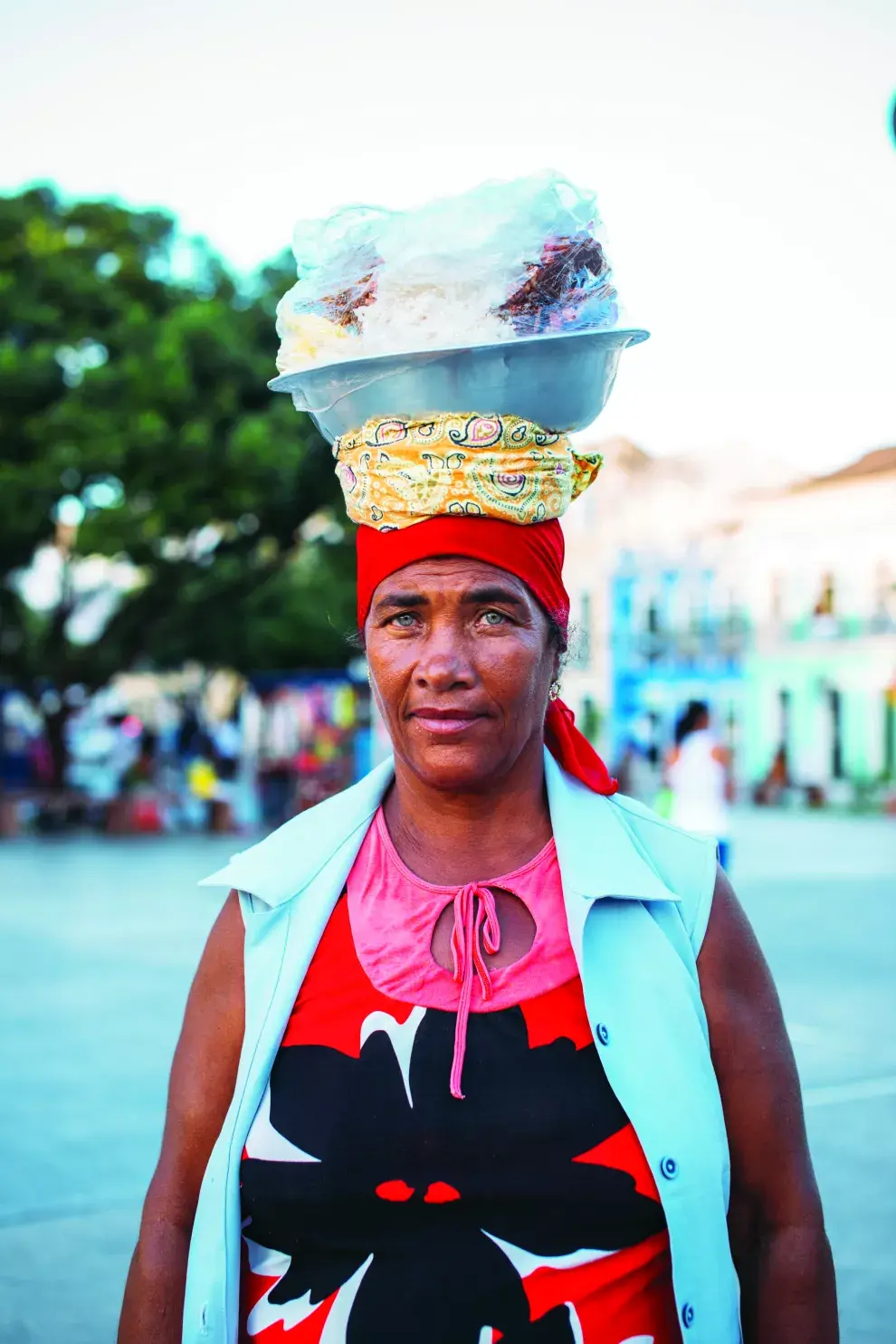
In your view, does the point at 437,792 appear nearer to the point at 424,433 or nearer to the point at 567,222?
the point at 424,433

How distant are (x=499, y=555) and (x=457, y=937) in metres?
0.50

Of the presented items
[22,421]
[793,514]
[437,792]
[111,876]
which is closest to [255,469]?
[22,421]

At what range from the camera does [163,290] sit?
22.1 metres

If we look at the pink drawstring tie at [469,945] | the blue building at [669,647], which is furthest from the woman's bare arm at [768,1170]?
the blue building at [669,647]

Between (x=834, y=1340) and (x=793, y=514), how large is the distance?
4175cm

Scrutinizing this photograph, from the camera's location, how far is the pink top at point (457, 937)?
1.84m

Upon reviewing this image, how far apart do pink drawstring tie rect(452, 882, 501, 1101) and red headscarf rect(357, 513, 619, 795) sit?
0.82ft

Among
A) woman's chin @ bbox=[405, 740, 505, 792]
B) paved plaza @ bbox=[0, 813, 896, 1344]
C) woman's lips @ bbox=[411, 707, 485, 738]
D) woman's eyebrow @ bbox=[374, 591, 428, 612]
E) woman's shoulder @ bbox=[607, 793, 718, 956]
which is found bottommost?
paved plaza @ bbox=[0, 813, 896, 1344]

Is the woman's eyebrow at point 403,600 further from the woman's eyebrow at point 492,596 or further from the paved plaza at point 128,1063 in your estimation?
the paved plaza at point 128,1063

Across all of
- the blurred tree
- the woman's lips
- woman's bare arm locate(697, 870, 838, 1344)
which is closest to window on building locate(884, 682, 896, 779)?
the blurred tree

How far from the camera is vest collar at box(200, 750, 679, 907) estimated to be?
1.86m

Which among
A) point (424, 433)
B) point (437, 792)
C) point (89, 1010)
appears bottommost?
point (89, 1010)

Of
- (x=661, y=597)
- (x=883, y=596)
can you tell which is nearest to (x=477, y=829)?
(x=883, y=596)

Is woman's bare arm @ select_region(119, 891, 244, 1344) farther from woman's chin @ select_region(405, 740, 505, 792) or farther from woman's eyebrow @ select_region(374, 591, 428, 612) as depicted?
woman's eyebrow @ select_region(374, 591, 428, 612)
